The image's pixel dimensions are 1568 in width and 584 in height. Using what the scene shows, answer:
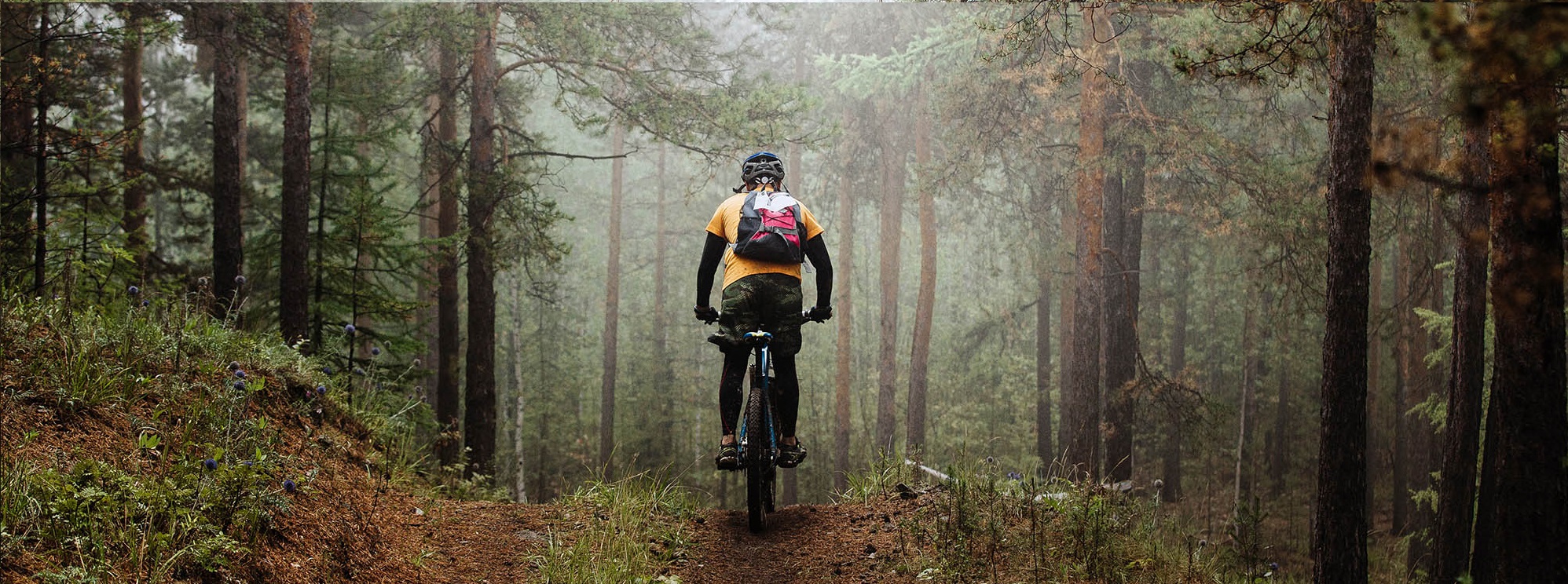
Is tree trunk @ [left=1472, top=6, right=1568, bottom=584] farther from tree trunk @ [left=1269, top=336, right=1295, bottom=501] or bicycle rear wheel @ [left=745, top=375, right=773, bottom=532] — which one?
tree trunk @ [left=1269, top=336, right=1295, bottom=501]

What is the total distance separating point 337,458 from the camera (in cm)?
557

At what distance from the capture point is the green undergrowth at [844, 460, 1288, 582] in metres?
4.89

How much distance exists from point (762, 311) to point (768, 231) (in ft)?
1.89

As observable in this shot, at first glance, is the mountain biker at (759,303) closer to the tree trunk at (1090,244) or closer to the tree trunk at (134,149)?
the tree trunk at (1090,244)

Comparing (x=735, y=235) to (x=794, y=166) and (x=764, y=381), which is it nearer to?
(x=764, y=381)

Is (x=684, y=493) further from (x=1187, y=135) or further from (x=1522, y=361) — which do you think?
(x=1187, y=135)

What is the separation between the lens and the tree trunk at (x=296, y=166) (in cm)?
956

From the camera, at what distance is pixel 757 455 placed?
5934mm

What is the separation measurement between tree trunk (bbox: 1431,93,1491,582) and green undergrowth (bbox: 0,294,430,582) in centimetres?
990

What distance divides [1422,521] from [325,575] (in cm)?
2033

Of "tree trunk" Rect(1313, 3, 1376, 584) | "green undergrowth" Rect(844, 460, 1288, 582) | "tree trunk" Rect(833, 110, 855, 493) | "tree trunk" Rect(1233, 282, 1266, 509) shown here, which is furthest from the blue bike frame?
"tree trunk" Rect(1233, 282, 1266, 509)

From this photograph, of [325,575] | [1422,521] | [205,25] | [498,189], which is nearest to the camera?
[325,575]

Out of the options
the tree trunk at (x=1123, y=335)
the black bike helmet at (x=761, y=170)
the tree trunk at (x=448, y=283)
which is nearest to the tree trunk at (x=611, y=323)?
the tree trunk at (x=448, y=283)

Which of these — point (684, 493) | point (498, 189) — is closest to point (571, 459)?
point (498, 189)
